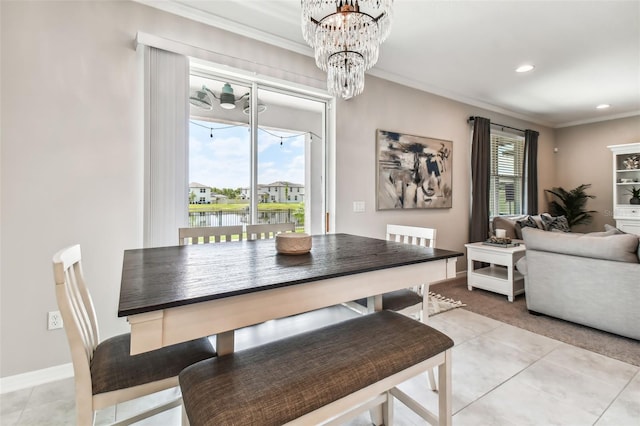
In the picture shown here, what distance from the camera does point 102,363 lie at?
3.61ft

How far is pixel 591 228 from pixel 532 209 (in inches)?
53.1

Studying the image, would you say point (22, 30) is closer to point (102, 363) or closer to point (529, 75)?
point (102, 363)

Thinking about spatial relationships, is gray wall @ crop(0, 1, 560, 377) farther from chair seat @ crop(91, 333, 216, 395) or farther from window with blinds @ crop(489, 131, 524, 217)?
window with blinds @ crop(489, 131, 524, 217)

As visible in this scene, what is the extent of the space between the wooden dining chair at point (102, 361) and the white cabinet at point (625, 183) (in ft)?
21.9

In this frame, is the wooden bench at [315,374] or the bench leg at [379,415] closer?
the wooden bench at [315,374]

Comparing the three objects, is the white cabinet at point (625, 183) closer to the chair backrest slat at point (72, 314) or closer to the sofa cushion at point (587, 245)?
the sofa cushion at point (587, 245)

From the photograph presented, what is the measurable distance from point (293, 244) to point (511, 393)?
156 cm

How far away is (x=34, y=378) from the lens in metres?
1.88

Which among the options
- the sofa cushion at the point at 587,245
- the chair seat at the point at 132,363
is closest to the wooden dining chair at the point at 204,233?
the chair seat at the point at 132,363

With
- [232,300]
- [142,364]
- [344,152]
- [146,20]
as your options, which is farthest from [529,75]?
[142,364]

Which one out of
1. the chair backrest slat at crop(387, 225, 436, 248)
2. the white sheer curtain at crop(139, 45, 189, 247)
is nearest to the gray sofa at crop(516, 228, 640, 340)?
the chair backrest slat at crop(387, 225, 436, 248)

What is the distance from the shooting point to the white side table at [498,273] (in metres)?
3.33

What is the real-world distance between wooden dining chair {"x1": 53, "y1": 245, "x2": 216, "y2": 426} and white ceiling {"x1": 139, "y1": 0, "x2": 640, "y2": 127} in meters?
2.18

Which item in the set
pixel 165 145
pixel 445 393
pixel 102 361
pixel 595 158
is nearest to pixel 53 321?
pixel 102 361
